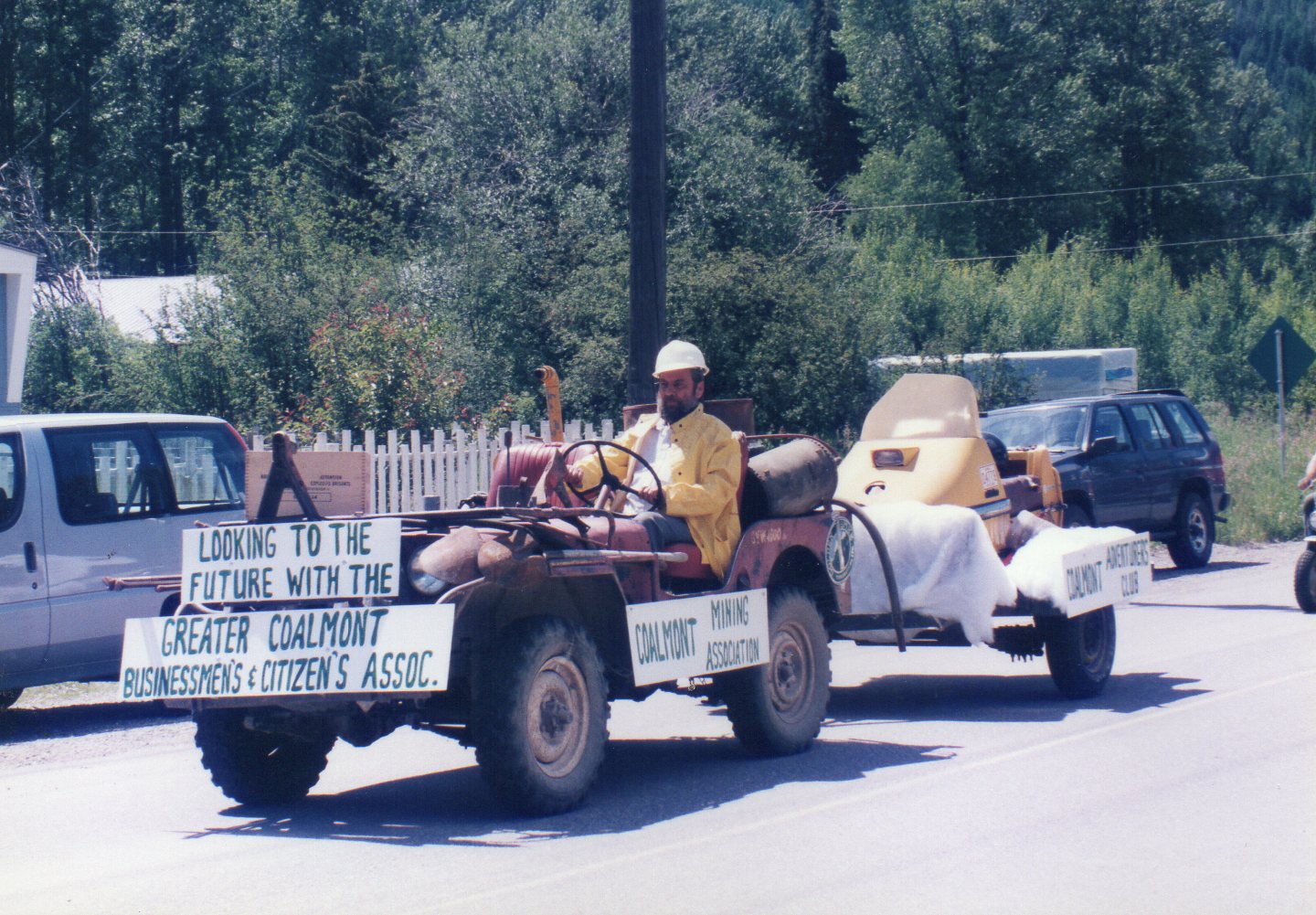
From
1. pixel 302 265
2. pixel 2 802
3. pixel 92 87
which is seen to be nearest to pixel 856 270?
pixel 302 265

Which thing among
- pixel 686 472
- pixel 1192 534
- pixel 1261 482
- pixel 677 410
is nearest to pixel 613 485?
pixel 686 472

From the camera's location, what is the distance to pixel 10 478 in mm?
10484

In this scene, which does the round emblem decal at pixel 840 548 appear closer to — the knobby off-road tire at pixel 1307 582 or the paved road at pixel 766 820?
the paved road at pixel 766 820

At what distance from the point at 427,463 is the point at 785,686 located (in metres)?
9.08

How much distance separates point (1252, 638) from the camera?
13070mm

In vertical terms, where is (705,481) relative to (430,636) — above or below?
above

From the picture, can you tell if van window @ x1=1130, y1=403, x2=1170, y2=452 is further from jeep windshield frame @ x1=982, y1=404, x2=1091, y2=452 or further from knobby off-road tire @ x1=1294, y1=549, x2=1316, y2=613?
knobby off-road tire @ x1=1294, y1=549, x2=1316, y2=613

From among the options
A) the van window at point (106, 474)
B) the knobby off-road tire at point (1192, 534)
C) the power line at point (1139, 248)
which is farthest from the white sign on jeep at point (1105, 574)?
the power line at point (1139, 248)

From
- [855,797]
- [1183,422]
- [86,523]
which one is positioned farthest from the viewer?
[1183,422]

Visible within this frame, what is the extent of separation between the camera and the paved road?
5.93 m

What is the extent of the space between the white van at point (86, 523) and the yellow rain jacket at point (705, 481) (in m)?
4.18

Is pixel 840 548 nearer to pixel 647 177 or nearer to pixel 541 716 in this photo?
pixel 541 716

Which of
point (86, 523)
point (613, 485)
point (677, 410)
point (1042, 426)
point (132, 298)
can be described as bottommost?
point (86, 523)

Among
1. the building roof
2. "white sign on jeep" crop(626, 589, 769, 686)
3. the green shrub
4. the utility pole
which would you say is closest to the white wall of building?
the utility pole
